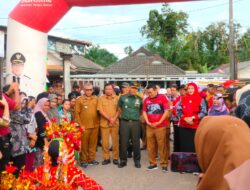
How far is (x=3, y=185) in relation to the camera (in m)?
3.83

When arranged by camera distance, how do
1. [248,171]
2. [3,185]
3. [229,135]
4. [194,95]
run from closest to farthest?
1. [248,171]
2. [229,135]
3. [3,185]
4. [194,95]

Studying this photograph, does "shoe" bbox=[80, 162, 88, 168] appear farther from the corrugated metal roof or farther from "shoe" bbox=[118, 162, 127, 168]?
the corrugated metal roof

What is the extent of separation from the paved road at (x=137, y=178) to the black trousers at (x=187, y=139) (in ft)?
1.82

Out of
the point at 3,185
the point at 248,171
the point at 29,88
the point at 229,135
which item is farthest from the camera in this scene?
the point at 29,88

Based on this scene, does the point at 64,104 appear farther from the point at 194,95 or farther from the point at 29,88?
the point at 194,95

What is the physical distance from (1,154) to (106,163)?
390 cm

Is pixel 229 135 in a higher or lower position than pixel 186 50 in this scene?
lower

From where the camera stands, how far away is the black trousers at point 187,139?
708 centimetres

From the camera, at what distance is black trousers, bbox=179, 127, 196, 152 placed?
7082 mm

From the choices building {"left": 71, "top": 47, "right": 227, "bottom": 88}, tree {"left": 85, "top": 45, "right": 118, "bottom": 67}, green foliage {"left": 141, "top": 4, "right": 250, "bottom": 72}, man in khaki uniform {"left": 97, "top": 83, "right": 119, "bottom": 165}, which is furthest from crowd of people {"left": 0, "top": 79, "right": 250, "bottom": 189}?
tree {"left": 85, "top": 45, "right": 118, "bottom": 67}

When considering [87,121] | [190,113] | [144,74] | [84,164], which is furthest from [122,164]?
[144,74]

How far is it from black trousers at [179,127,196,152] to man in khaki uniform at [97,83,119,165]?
1.30 meters

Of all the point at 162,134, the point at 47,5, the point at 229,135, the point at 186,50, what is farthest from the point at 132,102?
the point at 186,50

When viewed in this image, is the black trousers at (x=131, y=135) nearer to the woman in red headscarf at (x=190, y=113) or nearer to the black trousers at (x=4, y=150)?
the woman in red headscarf at (x=190, y=113)
